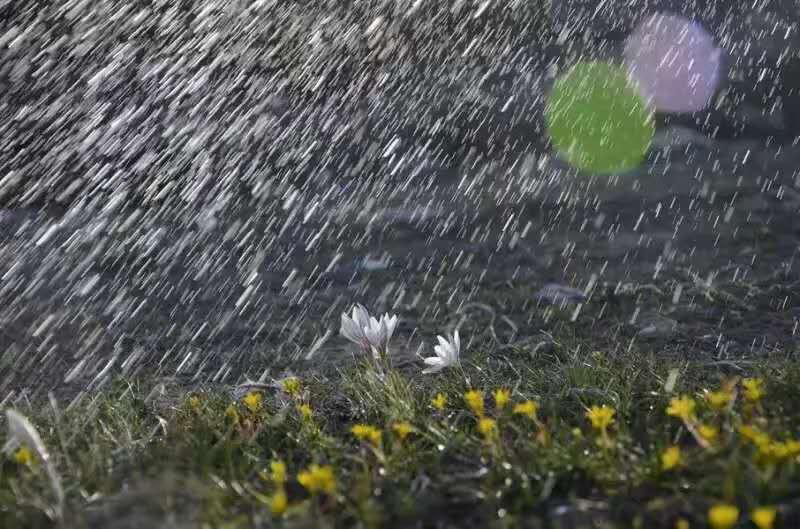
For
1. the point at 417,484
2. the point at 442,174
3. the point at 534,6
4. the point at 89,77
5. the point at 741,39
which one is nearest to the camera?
the point at 417,484

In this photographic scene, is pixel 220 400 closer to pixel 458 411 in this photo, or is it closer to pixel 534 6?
pixel 458 411

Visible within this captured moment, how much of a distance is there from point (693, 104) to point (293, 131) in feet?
10.7

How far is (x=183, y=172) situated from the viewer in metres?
7.12

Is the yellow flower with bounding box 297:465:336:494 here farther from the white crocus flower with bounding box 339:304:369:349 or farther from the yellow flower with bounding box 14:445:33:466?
the white crocus flower with bounding box 339:304:369:349

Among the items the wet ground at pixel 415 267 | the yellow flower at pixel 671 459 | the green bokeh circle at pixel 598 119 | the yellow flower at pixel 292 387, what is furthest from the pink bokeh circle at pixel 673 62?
the yellow flower at pixel 671 459

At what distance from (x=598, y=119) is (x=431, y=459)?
606 centimetres

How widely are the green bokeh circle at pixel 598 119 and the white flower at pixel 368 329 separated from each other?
12.9 feet

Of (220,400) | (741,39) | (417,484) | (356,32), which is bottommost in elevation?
(741,39)

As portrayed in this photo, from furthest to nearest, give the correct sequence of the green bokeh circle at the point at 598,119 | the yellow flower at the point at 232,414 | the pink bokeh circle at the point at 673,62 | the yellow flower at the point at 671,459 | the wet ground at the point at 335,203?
the pink bokeh circle at the point at 673,62, the green bokeh circle at the point at 598,119, the wet ground at the point at 335,203, the yellow flower at the point at 232,414, the yellow flower at the point at 671,459

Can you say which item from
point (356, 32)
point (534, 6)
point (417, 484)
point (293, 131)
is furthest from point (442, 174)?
point (417, 484)

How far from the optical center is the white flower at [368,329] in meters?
2.89

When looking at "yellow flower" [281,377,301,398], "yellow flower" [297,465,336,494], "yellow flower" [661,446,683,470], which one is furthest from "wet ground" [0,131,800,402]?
"yellow flower" [297,465,336,494]

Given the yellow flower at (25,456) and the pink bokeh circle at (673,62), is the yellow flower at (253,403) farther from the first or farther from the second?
the pink bokeh circle at (673,62)

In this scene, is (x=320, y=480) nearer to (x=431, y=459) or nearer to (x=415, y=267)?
(x=431, y=459)
